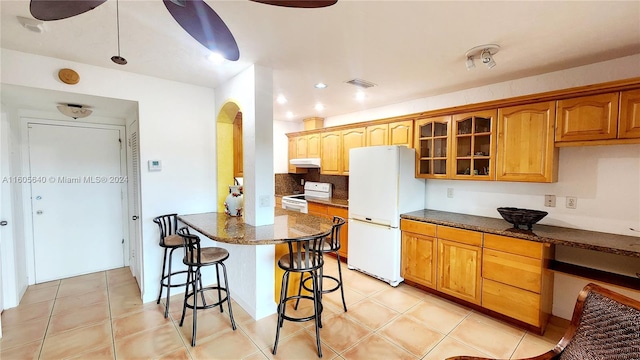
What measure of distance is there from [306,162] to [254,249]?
8.42ft

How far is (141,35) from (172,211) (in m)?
1.77

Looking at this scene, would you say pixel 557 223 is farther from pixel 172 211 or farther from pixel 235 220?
pixel 172 211

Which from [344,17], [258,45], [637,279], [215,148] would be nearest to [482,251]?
[637,279]

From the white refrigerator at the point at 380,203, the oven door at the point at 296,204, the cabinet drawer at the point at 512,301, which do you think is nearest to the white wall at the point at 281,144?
the oven door at the point at 296,204

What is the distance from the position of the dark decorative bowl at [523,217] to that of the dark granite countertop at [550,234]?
7cm

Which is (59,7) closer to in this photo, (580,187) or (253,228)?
(253,228)

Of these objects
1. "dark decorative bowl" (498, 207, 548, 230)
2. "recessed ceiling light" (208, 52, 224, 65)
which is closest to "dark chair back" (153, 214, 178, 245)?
"recessed ceiling light" (208, 52, 224, 65)

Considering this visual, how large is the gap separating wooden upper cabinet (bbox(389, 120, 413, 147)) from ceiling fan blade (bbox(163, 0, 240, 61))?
244 cm

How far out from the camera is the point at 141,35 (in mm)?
1975

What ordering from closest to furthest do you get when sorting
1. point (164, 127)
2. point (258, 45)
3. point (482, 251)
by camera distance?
point (258, 45), point (482, 251), point (164, 127)

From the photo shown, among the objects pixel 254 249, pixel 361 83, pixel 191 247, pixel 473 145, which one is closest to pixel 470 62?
pixel 473 145

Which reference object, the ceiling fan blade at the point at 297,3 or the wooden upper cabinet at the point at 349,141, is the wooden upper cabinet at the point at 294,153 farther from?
the ceiling fan blade at the point at 297,3

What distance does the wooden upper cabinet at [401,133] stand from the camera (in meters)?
3.50

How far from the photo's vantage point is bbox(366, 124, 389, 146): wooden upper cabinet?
12.3 feet
